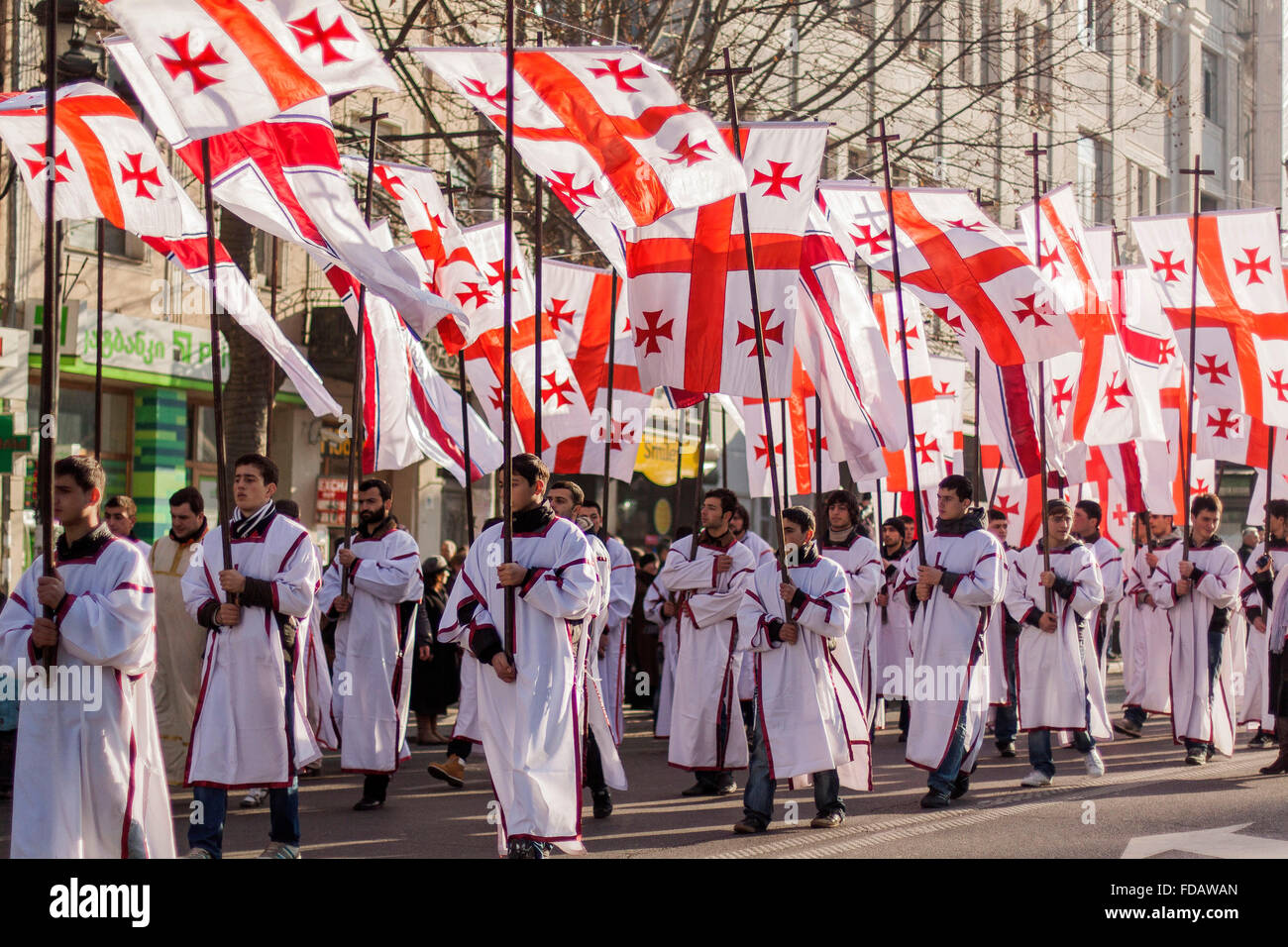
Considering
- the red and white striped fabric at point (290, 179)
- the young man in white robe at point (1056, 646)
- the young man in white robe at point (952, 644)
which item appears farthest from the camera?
the young man in white robe at point (1056, 646)

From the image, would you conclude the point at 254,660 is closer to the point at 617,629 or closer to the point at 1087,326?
the point at 617,629

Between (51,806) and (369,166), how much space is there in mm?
6113

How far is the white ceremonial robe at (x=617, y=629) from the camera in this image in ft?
42.1

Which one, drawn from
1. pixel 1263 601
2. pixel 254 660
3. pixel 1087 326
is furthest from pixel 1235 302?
pixel 254 660

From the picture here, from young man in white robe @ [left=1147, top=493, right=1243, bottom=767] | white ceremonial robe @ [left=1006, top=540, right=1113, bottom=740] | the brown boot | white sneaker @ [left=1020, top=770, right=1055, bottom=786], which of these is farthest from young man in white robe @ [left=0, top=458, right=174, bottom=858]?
young man in white robe @ [left=1147, top=493, right=1243, bottom=767]

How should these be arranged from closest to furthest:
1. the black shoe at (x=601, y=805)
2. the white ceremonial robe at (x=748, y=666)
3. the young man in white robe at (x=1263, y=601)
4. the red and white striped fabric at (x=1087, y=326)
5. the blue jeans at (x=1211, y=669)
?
1. the black shoe at (x=601, y=805)
2. the white ceremonial robe at (x=748, y=666)
3. the blue jeans at (x=1211, y=669)
4. the red and white striped fabric at (x=1087, y=326)
5. the young man in white robe at (x=1263, y=601)

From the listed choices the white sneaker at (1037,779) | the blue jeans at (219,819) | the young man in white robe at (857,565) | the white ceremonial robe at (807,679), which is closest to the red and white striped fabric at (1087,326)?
the young man in white robe at (857,565)

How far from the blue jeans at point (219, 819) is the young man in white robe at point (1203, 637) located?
744 cm

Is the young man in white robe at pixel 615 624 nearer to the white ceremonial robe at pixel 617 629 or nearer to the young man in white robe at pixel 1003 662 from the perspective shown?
the white ceremonial robe at pixel 617 629

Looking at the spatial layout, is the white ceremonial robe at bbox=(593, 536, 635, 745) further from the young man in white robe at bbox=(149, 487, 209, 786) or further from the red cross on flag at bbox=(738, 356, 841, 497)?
the young man in white robe at bbox=(149, 487, 209, 786)

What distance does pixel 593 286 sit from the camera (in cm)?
1427

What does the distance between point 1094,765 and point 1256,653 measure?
3.61m

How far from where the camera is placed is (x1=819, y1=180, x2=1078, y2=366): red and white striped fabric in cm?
1245
